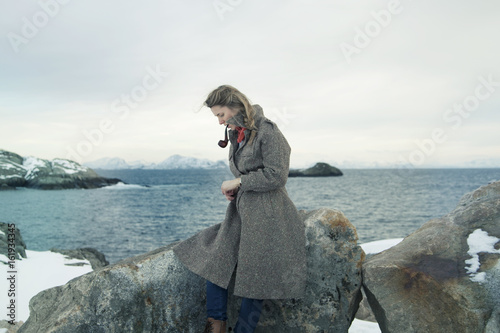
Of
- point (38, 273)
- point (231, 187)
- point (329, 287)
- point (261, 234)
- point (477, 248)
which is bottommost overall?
point (38, 273)

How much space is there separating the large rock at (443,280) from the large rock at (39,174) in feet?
231

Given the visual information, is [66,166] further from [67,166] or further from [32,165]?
[32,165]

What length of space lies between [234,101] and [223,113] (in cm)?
16

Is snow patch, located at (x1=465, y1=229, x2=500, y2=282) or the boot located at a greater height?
snow patch, located at (x1=465, y1=229, x2=500, y2=282)

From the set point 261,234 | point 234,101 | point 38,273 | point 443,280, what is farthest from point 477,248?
point 38,273

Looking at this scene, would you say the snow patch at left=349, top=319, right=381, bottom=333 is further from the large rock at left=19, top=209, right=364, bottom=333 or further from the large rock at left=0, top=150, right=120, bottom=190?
the large rock at left=0, top=150, right=120, bottom=190

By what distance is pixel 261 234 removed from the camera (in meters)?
3.55

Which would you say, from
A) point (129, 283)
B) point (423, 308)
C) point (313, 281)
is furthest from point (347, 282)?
point (129, 283)

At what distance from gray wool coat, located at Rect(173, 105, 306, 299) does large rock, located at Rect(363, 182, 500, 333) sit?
33.5 inches

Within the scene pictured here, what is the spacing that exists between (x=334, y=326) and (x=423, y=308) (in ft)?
3.03

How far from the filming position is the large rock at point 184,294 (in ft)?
12.7

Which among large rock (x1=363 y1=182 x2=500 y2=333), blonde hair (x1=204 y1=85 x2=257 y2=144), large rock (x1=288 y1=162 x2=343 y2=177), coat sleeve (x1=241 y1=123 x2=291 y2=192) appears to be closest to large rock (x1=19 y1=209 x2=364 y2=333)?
large rock (x1=363 y1=182 x2=500 y2=333)

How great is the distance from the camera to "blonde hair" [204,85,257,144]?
3631 millimetres

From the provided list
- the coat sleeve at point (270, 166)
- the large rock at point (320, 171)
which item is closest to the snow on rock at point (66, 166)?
the large rock at point (320, 171)
